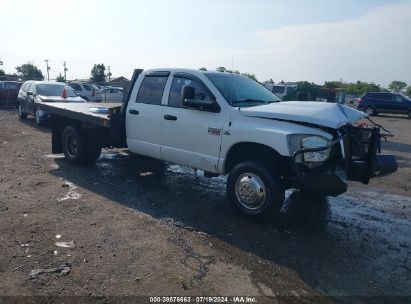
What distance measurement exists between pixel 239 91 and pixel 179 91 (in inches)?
37.7

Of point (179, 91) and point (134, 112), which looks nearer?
point (179, 91)

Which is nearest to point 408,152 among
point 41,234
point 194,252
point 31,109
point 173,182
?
point 173,182

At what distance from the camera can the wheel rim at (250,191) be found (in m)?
5.10

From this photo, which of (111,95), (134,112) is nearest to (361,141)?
(134,112)

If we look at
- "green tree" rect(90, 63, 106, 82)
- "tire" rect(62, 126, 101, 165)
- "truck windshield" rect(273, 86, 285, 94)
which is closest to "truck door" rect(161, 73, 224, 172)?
"tire" rect(62, 126, 101, 165)

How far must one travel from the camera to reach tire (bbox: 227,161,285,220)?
5000mm

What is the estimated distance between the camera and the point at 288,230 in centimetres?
503

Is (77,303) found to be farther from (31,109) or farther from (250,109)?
(31,109)

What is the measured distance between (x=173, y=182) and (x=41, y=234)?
298 cm

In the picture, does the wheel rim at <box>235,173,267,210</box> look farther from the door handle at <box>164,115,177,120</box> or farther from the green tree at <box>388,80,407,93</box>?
the green tree at <box>388,80,407,93</box>

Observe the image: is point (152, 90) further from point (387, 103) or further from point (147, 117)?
point (387, 103)

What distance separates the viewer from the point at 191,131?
19.4 feet

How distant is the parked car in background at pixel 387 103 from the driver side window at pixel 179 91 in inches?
983

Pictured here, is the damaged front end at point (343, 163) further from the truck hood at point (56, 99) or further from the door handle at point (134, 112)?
the truck hood at point (56, 99)
